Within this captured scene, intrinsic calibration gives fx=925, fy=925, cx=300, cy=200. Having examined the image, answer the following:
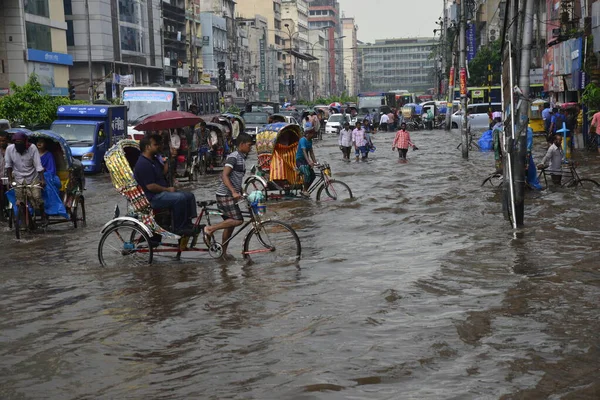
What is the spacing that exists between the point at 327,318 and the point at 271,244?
10.4 ft

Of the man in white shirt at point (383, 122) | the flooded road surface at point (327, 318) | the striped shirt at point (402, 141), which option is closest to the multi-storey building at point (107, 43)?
the man in white shirt at point (383, 122)

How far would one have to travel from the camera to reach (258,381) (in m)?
6.68

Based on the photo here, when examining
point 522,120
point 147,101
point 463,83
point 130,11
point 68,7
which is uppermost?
point 130,11

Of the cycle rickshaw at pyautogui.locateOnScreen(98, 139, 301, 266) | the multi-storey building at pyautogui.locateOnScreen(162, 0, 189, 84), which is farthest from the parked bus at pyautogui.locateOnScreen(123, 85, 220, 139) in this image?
the multi-storey building at pyautogui.locateOnScreen(162, 0, 189, 84)

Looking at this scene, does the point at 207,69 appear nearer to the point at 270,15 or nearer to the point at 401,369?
the point at 270,15

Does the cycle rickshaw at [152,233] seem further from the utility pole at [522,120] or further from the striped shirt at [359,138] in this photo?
the striped shirt at [359,138]

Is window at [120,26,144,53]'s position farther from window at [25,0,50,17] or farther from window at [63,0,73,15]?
window at [25,0,50,17]

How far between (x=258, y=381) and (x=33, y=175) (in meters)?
9.07

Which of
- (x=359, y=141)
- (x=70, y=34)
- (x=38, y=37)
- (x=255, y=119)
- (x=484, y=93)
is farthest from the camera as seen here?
(x=70, y=34)

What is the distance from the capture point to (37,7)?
5906 cm

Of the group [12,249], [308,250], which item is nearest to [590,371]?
[308,250]

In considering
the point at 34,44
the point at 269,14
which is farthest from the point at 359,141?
the point at 269,14

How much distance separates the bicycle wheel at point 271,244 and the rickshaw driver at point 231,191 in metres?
0.28

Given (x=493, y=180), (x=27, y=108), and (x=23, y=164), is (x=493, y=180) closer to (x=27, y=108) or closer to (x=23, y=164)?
(x=23, y=164)
